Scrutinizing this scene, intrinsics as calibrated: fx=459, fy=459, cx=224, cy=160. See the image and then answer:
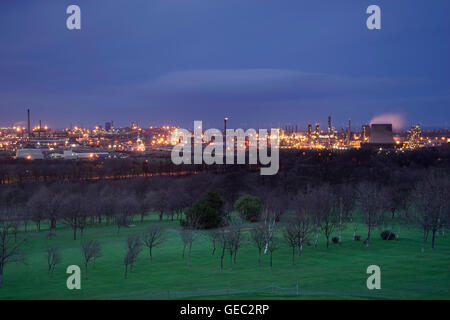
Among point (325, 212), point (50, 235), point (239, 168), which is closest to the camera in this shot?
point (325, 212)

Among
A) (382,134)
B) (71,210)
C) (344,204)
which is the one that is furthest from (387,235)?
(382,134)

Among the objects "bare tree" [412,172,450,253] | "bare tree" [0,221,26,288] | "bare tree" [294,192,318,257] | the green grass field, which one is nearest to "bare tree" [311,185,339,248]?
"bare tree" [294,192,318,257]

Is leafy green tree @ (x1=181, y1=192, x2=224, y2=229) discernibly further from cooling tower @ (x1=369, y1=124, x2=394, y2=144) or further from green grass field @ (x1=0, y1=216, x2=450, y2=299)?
cooling tower @ (x1=369, y1=124, x2=394, y2=144)

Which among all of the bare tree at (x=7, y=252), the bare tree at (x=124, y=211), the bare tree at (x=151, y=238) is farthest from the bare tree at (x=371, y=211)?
the bare tree at (x=7, y=252)

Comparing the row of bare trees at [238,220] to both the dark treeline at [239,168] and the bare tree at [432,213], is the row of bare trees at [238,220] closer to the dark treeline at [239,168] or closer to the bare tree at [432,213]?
the bare tree at [432,213]

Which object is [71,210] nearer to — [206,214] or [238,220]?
[206,214]

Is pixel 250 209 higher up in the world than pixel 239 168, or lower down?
lower down

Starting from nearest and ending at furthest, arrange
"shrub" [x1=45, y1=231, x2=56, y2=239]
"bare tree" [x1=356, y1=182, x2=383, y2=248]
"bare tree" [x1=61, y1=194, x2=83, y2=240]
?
"bare tree" [x1=356, y1=182, x2=383, y2=248] → "shrub" [x1=45, y1=231, x2=56, y2=239] → "bare tree" [x1=61, y1=194, x2=83, y2=240]

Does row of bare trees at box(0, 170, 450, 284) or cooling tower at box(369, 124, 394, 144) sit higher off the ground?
cooling tower at box(369, 124, 394, 144)

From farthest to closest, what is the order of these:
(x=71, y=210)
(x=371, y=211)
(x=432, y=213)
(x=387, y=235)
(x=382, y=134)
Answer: (x=382, y=134) < (x=71, y=210) < (x=387, y=235) < (x=371, y=211) < (x=432, y=213)
